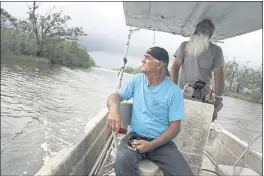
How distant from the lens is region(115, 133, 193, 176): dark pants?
1.97m

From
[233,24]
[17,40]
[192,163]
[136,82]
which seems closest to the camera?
[17,40]

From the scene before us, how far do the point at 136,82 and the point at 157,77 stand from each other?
211 mm

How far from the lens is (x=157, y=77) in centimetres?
231

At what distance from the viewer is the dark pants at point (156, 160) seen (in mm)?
1969

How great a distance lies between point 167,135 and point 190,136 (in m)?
0.76

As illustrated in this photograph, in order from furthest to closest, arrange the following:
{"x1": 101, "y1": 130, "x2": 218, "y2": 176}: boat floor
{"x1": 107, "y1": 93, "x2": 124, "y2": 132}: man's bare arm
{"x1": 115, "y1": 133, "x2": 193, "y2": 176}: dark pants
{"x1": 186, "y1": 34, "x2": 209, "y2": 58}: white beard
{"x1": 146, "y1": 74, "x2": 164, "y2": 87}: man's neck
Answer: {"x1": 186, "y1": 34, "x2": 209, "y2": 58}: white beard → {"x1": 101, "y1": 130, "x2": 218, "y2": 176}: boat floor → {"x1": 146, "y1": 74, "x2": 164, "y2": 87}: man's neck → {"x1": 107, "y1": 93, "x2": 124, "y2": 132}: man's bare arm → {"x1": 115, "y1": 133, "x2": 193, "y2": 176}: dark pants

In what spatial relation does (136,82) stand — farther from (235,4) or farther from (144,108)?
(235,4)

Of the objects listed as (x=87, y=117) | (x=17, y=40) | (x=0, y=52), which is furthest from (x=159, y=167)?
(x=87, y=117)

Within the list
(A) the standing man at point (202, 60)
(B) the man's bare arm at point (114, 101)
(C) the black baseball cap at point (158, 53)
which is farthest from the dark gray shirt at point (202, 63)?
(B) the man's bare arm at point (114, 101)

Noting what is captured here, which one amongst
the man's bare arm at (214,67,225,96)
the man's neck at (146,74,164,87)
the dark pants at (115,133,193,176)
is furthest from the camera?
the man's bare arm at (214,67,225,96)

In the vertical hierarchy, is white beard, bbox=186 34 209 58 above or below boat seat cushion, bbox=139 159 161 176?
above

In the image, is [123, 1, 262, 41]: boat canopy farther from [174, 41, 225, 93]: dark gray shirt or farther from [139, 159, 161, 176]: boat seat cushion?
[139, 159, 161, 176]: boat seat cushion

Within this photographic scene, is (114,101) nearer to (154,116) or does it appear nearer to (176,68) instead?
(154,116)

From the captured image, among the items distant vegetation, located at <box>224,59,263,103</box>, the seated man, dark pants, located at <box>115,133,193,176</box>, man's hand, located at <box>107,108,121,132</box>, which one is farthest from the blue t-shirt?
distant vegetation, located at <box>224,59,263,103</box>
